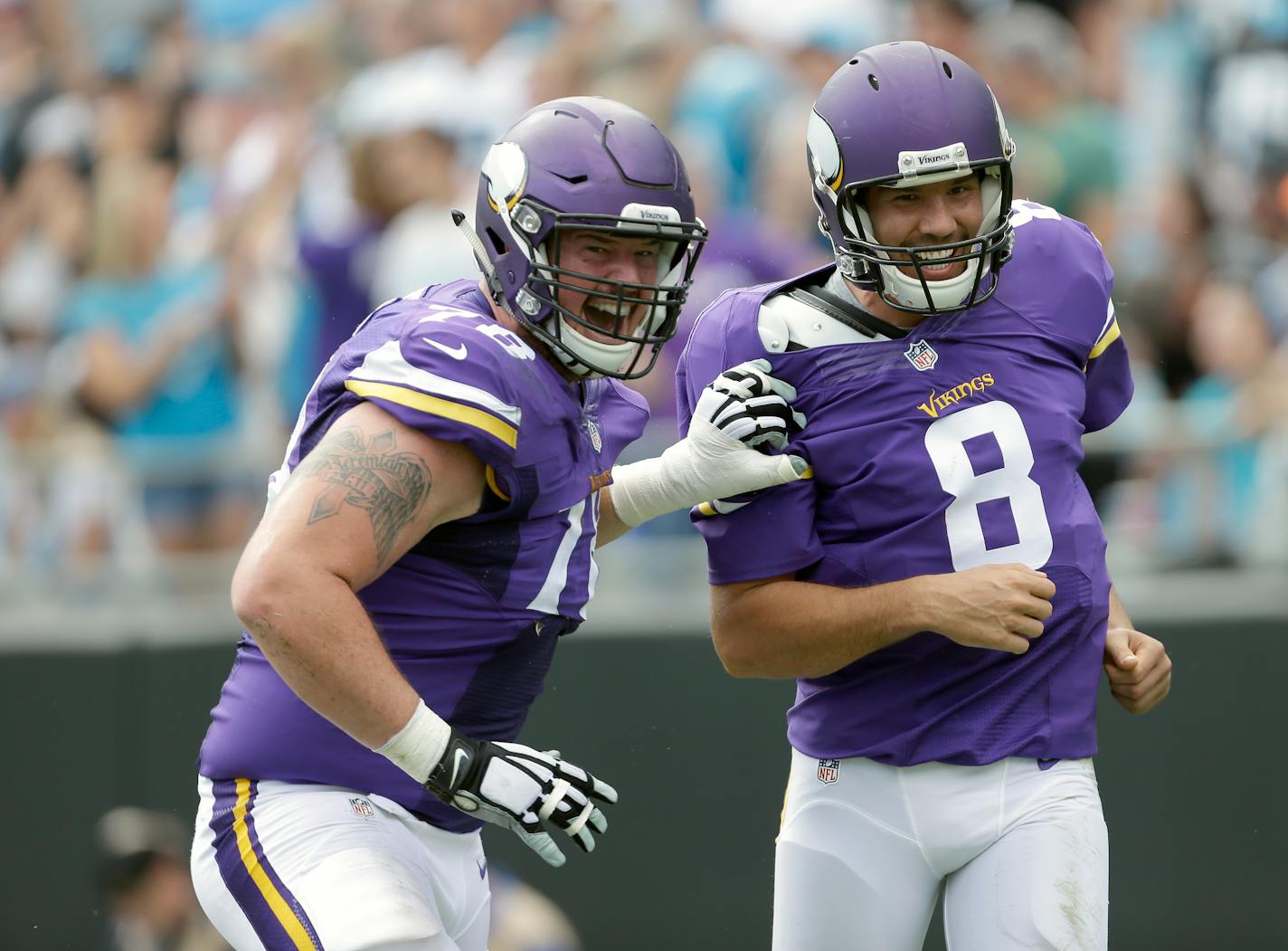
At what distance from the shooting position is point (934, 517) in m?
3.36

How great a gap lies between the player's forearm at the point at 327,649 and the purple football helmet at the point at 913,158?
1.22 meters

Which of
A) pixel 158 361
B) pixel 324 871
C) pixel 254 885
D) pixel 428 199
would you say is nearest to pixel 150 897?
pixel 158 361

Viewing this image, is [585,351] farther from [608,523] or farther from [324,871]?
[324,871]

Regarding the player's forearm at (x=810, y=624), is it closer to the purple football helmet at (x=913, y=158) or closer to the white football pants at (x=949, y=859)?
the white football pants at (x=949, y=859)

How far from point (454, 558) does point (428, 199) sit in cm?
371

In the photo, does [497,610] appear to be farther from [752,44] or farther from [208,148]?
[208,148]

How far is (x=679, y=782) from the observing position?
5.73m

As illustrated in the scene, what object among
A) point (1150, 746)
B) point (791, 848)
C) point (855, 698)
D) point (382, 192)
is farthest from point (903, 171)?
point (382, 192)

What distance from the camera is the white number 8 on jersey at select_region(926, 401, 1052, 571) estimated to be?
334 centimetres

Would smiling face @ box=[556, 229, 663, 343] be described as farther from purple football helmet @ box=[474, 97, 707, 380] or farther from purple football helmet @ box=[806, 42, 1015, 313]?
purple football helmet @ box=[806, 42, 1015, 313]

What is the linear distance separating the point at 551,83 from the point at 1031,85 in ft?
6.45

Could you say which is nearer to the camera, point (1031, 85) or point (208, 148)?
point (1031, 85)

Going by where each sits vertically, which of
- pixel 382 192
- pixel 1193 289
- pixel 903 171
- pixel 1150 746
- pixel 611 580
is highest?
pixel 903 171

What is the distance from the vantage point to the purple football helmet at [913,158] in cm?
328
